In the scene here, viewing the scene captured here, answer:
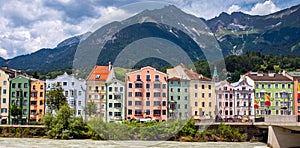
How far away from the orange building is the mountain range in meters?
4.48

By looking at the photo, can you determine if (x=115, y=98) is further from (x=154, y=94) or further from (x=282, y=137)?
(x=282, y=137)

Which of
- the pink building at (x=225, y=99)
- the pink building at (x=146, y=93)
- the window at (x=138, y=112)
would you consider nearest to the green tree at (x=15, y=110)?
the pink building at (x=146, y=93)

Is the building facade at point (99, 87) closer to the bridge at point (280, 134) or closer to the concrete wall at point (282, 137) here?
the bridge at point (280, 134)

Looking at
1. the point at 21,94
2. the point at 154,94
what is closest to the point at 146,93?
the point at 154,94

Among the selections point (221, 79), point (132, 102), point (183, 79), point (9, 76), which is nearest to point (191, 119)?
point (183, 79)

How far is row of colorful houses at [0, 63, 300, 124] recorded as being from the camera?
38.9 m

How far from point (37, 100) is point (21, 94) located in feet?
6.06

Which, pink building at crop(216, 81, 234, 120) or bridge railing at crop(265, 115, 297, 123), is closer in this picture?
bridge railing at crop(265, 115, 297, 123)

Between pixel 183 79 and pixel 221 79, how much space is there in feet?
39.5

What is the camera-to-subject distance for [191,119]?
116 feet

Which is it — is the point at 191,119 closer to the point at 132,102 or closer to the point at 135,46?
the point at 132,102

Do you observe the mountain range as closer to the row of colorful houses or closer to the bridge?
the row of colorful houses

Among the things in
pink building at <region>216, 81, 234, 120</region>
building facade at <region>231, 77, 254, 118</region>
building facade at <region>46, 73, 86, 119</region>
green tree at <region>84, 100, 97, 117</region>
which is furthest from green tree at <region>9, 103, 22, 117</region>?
building facade at <region>231, 77, 254, 118</region>

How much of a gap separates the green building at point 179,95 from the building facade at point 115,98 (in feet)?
14.2
